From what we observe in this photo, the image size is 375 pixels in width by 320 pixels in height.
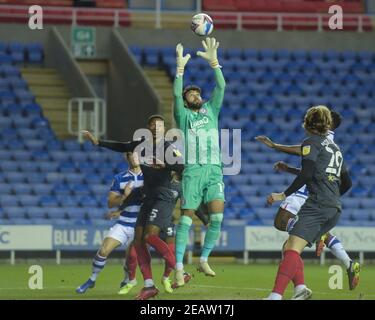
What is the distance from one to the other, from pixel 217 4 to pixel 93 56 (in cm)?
476

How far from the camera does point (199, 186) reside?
48.1 ft

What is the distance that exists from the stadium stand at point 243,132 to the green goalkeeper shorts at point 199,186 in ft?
34.8

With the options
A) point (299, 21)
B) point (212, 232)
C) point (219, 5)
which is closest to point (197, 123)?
point (212, 232)

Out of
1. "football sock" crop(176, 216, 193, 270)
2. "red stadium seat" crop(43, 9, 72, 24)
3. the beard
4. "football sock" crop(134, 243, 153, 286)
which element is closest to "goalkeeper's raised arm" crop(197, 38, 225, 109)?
the beard

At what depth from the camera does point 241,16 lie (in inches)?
1275

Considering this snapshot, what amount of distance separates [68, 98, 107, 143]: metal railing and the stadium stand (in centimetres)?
44

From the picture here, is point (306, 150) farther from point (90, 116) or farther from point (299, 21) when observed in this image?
point (299, 21)

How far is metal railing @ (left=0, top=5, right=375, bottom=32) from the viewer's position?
30.4 meters

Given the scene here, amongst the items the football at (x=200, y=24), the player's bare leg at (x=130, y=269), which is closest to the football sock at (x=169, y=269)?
the player's bare leg at (x=130, y=269)

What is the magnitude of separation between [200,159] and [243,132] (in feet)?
47.5

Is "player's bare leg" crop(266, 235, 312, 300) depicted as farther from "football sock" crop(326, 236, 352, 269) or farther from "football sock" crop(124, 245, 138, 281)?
"football sock" crop(124, 245, 138, 281)

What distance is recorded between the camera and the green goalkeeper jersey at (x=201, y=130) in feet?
48.2
